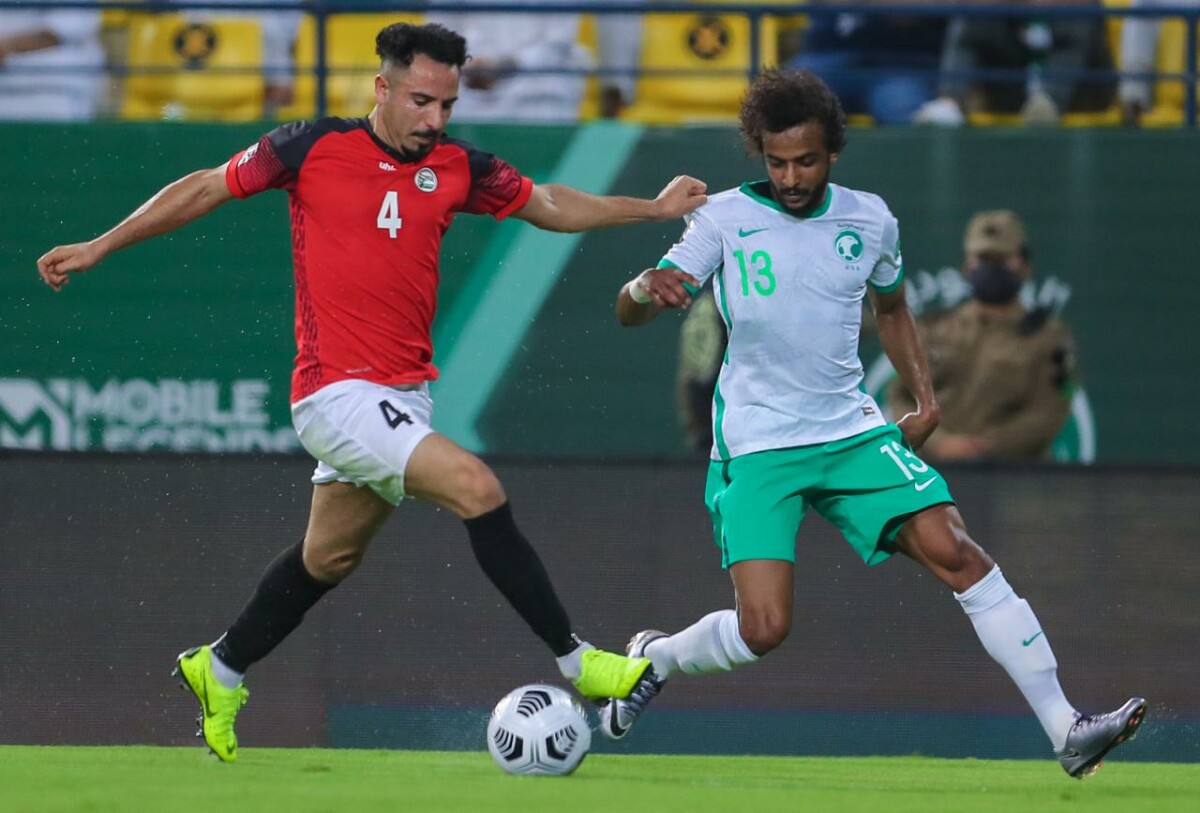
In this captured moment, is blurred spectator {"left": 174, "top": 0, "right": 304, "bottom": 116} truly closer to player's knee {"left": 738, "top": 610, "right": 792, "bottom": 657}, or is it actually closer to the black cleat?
player's knee {"left": 738, "top": 610, "right": 792, "bottom": 657}

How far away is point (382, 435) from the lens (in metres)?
5.92

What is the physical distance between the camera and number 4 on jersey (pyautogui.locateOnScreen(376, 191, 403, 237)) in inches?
241

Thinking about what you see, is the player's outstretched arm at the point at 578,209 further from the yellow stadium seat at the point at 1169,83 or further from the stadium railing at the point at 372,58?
the yellow stadium seat at the point at 1169,83

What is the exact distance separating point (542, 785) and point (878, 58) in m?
4.60

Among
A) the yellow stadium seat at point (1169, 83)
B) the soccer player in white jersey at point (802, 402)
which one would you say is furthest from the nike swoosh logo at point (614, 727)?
the yellow stadium seat at point (1169, 83)

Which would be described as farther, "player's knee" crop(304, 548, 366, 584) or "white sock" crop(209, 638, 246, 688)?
"white sock" crop(209, 638, 246, 688)

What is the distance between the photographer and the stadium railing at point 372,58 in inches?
340

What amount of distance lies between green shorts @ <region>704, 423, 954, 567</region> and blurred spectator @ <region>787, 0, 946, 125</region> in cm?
311

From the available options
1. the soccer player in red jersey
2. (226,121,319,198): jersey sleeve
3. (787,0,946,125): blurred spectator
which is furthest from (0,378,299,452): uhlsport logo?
(787,0,946,125): blurred spectator

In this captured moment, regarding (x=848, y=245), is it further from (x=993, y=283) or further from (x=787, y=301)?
(x=993, y=283)

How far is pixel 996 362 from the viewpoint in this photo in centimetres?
822

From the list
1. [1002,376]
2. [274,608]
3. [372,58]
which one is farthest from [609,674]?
[372,58]

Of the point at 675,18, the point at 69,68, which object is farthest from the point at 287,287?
the point at 675,18

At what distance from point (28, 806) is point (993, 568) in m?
2.81
